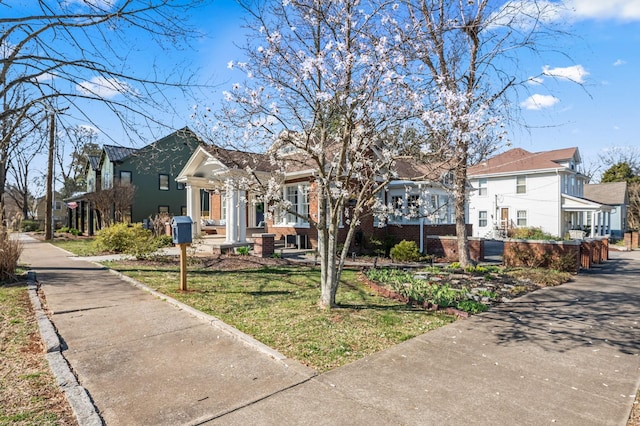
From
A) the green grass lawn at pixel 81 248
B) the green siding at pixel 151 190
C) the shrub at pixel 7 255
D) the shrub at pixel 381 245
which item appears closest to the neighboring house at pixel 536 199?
the shrub at pixel 381 245

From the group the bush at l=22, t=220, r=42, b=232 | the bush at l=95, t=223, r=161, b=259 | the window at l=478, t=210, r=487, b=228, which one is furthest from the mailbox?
the bush at l=22, t=220, r=42, b=232

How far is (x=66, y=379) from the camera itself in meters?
3.55

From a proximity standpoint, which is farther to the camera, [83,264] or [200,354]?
[83,264]

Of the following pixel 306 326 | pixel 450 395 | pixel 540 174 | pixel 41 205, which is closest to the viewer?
pixel 450 395

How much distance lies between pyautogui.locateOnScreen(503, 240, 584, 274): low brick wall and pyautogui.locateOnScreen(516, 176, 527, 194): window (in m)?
17.3

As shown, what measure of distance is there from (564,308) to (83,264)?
12390 millimetres

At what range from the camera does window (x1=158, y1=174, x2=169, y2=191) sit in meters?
30.7

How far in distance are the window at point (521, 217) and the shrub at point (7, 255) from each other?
2891 centimetres

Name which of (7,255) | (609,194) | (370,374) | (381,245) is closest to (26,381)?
(370,374)

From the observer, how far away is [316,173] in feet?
20.6

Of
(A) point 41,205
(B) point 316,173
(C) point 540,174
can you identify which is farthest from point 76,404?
(A) point 41,205

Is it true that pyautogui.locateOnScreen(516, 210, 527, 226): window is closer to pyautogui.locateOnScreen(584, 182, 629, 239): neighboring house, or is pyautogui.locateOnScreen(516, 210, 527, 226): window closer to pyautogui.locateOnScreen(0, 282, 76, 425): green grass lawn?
pyautogui.locateOnScreen(584, 182, 629, 239): neighboring house

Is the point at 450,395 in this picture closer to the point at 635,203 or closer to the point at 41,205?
the point at 635,203

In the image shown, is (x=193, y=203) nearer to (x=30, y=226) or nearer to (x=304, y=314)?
(x=304, y=314)
